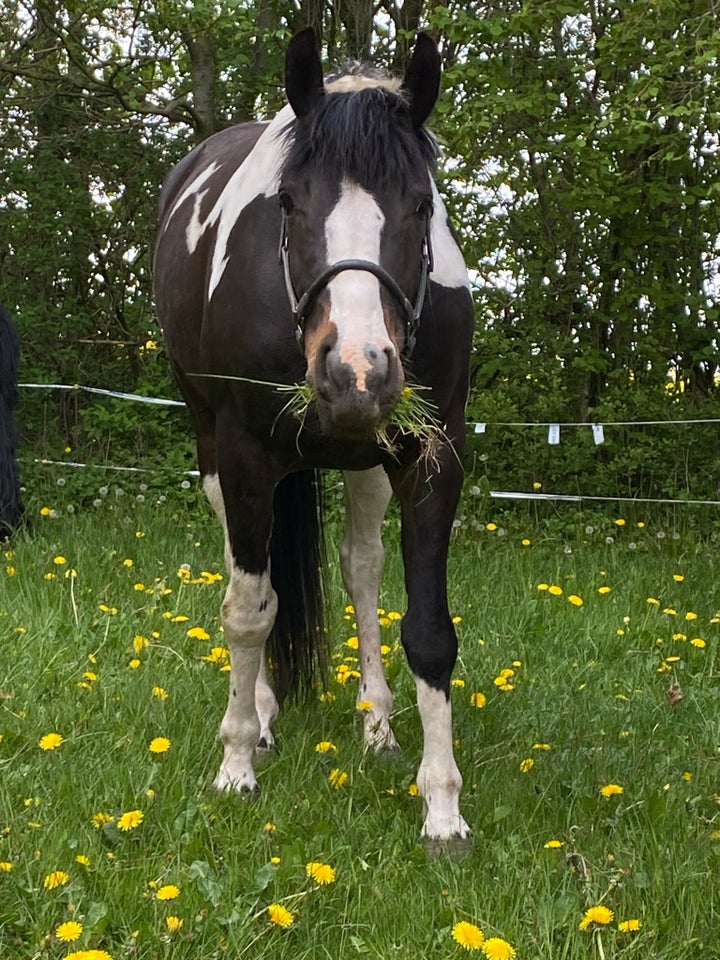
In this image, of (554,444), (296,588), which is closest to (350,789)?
(296,588)

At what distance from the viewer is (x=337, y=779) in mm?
2898

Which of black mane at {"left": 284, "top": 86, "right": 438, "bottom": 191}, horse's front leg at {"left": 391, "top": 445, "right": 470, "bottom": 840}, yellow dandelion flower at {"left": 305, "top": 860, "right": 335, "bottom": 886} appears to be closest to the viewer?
yellow dandelion flower at {"left": 305, "top": 860, "right": 335, "bottom": 886}

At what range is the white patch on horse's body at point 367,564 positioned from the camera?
3.57m

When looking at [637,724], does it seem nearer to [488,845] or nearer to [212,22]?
[488,845]

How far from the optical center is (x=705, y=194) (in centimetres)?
694

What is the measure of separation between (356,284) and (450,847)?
1.37 metres

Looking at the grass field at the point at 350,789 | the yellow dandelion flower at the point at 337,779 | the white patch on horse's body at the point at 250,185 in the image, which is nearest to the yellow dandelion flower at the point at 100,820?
the grass field at the point at 350,789

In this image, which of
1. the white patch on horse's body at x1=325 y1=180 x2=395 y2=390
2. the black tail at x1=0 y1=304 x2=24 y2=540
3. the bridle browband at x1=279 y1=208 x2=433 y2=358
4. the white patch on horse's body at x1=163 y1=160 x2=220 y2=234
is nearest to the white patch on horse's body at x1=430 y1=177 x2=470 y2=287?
the bridle browband at x1=279 y1=208 x2=433 y2=358

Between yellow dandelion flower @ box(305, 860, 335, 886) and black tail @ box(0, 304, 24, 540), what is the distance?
409cm

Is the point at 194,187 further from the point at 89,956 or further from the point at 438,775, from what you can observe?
the point at 89,956

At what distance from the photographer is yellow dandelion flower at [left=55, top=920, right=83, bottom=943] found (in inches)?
77.8

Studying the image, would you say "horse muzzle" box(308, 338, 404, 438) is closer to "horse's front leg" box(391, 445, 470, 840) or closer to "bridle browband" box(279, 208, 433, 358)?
"bridle browband" box(279, 208, 433, 358)

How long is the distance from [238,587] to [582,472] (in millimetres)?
5238

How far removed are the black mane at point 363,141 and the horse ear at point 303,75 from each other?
4 cm
